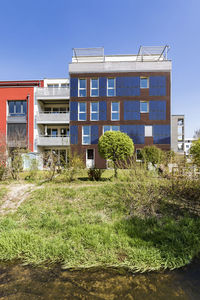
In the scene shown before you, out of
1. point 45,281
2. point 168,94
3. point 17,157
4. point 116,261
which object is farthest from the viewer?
point 168,94

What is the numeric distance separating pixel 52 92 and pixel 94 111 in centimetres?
649

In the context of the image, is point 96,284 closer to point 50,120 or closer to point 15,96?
point 50,120

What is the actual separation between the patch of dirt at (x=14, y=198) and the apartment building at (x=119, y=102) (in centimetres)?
1308

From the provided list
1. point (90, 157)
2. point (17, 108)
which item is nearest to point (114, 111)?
point (90, 157)

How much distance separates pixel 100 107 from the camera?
20.3 meters

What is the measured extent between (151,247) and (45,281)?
2.12 m

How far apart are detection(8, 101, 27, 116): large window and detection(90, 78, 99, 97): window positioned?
9.35 meters

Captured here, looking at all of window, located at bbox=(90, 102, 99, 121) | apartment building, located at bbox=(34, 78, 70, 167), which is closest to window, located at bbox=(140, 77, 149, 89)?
window, located at bbox=(90, 102, 99, 121)

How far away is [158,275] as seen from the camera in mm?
2666

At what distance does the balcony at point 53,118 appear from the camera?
67.7ft

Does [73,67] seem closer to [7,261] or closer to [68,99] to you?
[68,99]

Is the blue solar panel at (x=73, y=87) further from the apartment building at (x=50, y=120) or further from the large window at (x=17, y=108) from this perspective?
the large window at (x=17, y=108)

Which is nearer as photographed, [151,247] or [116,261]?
[116,261]

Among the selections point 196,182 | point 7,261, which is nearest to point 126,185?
point 196,182
